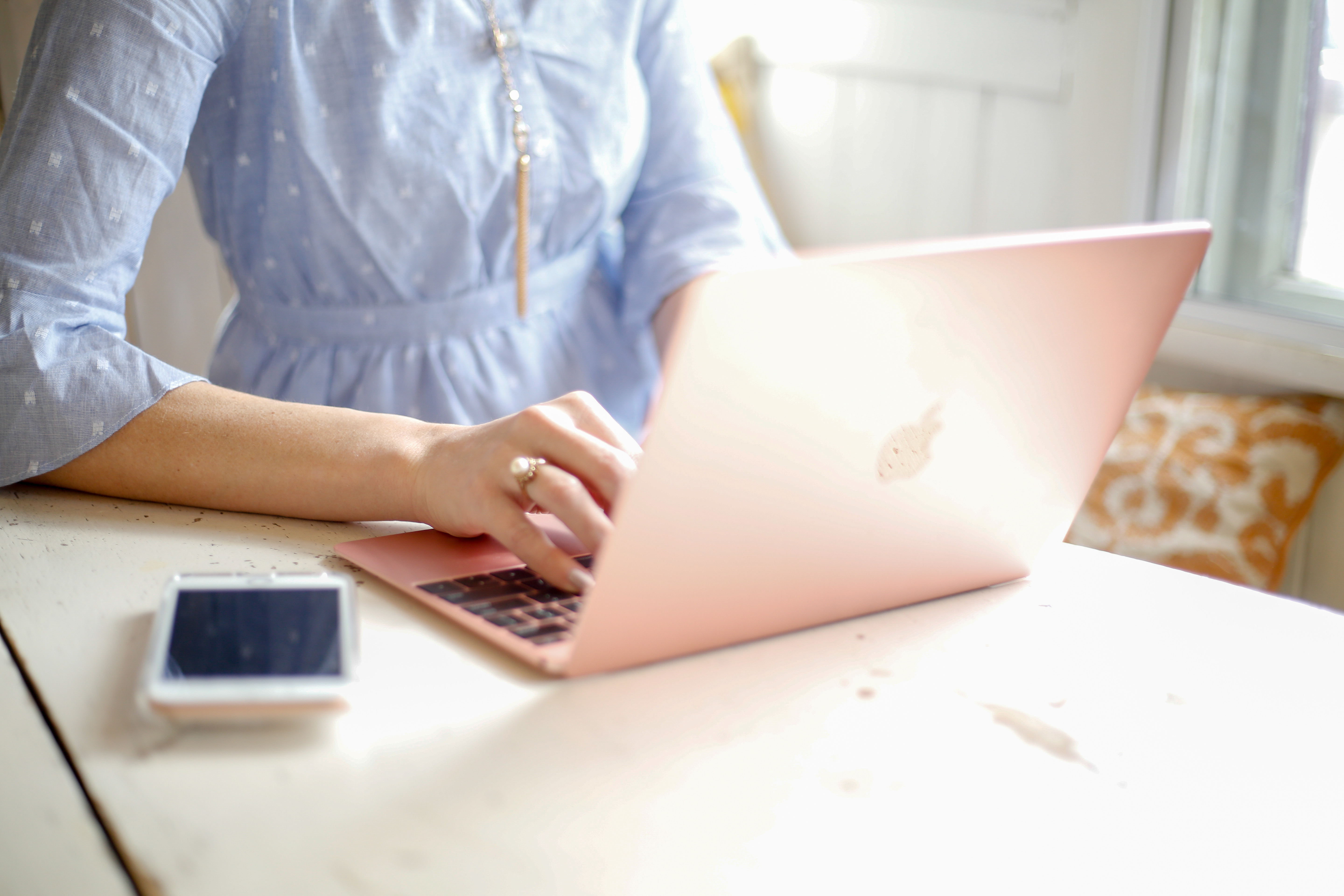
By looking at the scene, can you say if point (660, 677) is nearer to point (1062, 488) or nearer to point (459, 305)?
point (1062, 488)

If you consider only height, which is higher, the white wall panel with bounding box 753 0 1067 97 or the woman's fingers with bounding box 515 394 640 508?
the white wall panel with bounding box 753 0 1067 97

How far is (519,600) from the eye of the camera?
516 mm

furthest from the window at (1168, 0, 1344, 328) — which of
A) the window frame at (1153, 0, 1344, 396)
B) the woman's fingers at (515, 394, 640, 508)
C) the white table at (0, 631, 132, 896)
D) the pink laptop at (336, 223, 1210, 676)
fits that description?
the white table at (0, 631, 132, 896)

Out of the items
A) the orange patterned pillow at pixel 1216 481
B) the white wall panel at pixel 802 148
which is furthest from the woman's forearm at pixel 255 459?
the white wall panel at pixel 802 148

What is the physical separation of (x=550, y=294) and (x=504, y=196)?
13 centimetres

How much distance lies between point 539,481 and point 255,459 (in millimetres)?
204

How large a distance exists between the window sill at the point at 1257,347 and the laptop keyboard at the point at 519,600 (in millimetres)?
847

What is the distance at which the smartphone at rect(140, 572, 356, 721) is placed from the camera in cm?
39

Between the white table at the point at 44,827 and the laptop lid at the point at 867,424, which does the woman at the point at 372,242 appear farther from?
the white table at the point at 44,827

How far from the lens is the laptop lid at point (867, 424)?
0.39 meters

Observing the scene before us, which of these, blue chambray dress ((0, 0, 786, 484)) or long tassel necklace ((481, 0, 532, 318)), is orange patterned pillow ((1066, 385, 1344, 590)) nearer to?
blue chambray dress ((0, 0, 786, 484))

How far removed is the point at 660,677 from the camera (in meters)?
0.46

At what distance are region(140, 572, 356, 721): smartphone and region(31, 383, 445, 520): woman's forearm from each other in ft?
0.46

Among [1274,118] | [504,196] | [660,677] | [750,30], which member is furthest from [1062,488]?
[750,30]
